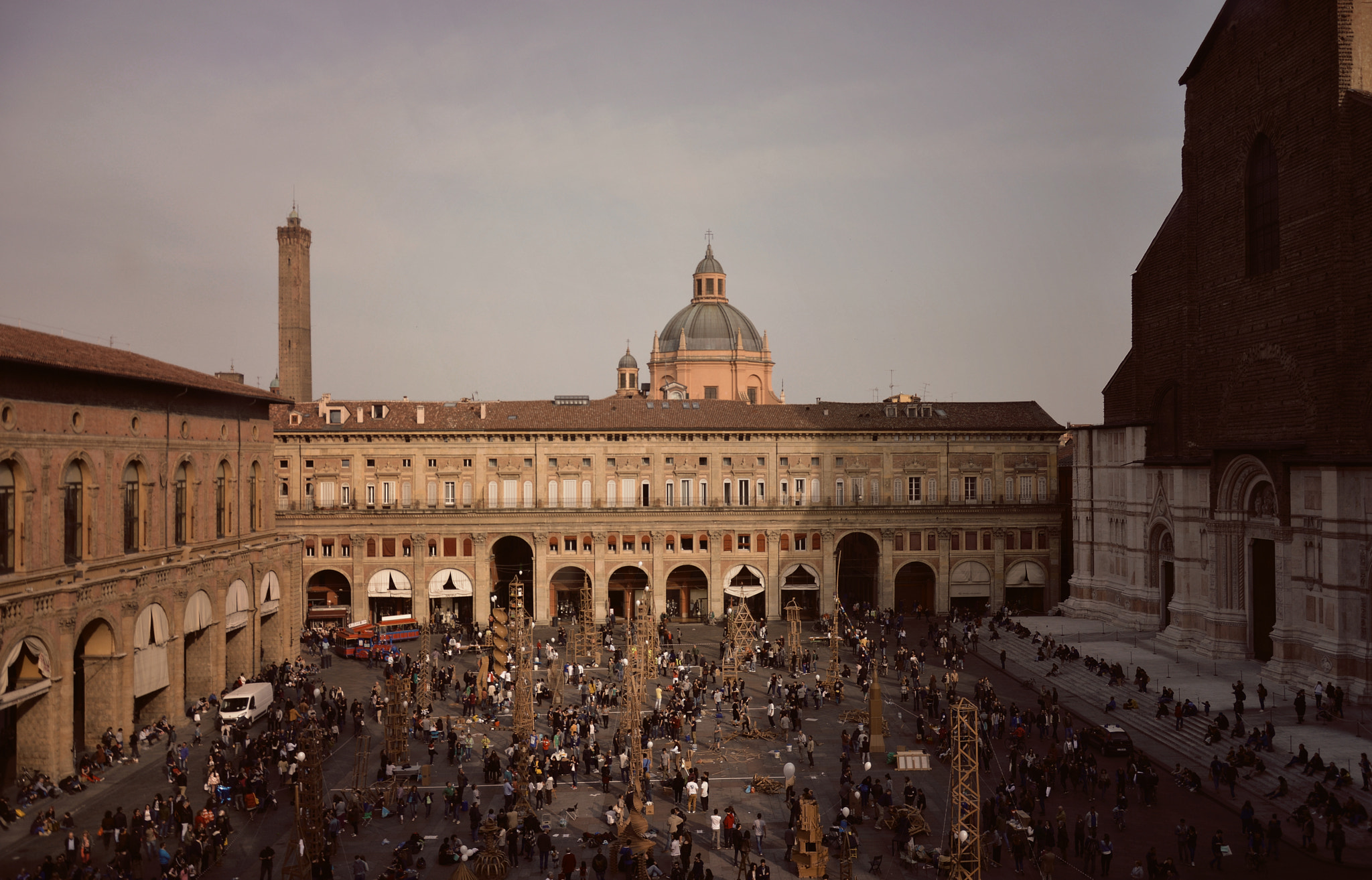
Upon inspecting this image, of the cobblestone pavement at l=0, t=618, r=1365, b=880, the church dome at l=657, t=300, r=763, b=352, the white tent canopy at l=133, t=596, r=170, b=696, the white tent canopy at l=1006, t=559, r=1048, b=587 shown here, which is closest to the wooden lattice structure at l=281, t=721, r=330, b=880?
the cobblestone pavement at l=0, t=618, r=1365, b=880

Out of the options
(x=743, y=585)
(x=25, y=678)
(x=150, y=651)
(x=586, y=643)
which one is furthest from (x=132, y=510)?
(x=743, y=585)

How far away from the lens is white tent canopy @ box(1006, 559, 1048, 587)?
68.4m

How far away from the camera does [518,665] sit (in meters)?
39.3

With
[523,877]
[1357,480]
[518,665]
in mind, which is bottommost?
[523,877]

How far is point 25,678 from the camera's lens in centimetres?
3375

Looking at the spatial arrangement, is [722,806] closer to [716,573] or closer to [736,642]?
[736,642]

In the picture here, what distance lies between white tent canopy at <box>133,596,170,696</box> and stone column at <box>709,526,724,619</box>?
32.4m

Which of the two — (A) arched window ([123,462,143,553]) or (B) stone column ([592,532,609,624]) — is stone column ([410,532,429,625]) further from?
(A) arched window ([123,462,143,553])

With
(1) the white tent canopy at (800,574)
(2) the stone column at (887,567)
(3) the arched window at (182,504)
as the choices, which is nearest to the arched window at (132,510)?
(3) the arched window at (182,504)

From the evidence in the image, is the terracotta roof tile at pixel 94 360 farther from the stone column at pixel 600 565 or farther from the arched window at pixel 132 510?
the stone column at pixel 600 565

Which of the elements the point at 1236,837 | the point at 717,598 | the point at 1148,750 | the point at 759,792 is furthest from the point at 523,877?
the point at 717,598

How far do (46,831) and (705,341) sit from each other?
76780 mm

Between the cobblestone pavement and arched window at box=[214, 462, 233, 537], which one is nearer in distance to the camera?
the cobblestone pavement

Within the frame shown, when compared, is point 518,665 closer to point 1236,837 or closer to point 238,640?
point 238,640
